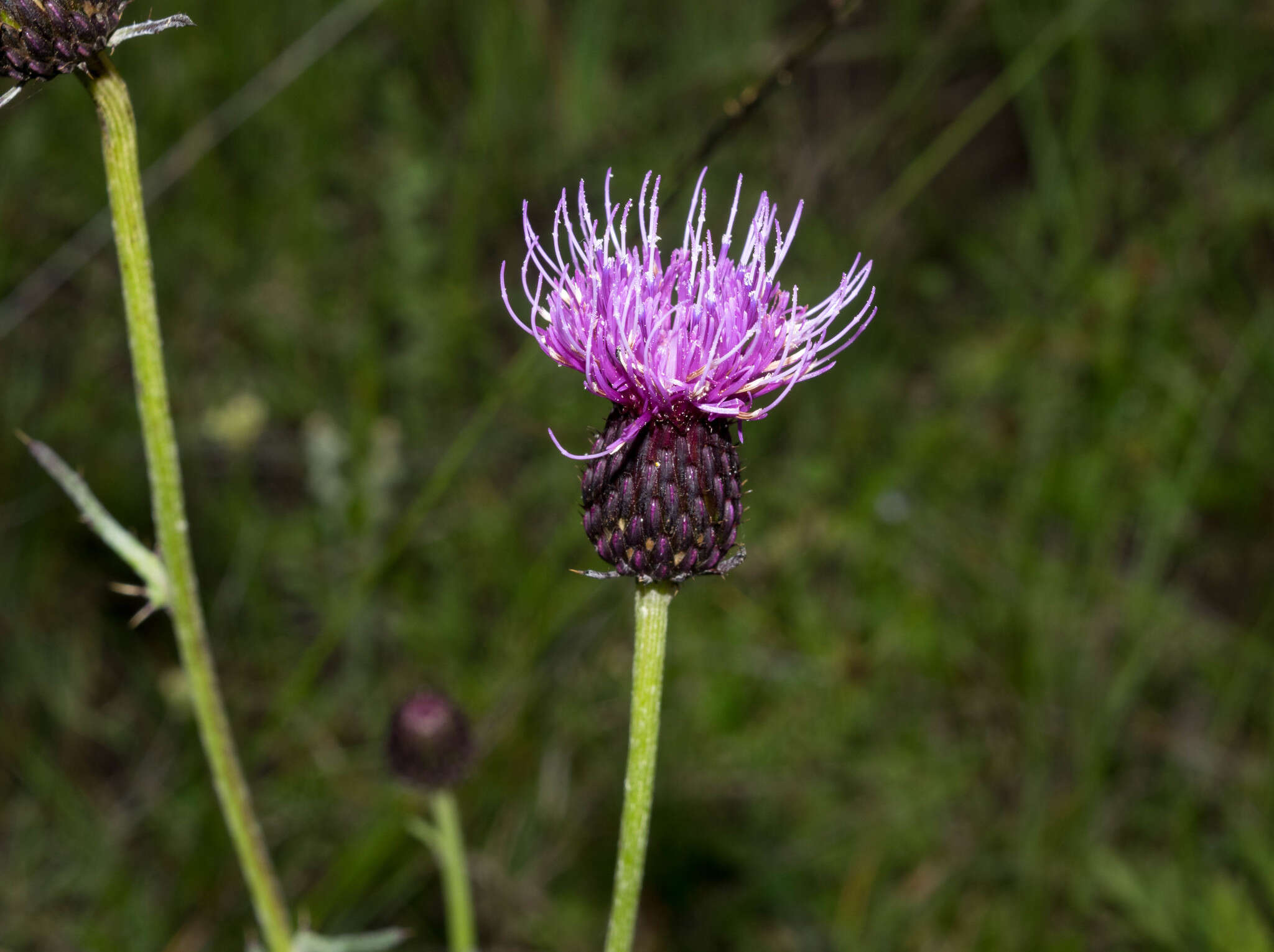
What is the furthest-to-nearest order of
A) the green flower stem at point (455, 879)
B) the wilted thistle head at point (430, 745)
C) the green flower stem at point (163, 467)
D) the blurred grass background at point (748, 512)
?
1. the blurred grass background at point (748, 512)
2. the wilted thistle head at point (430, 745)
3. the green flower stem at point (455, 879)
4. the green flower stem at point (163, 467)

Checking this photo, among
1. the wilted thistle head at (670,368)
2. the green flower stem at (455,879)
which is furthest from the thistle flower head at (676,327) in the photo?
the green flower stem at (455,879)

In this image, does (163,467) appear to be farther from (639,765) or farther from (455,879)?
(455,879)

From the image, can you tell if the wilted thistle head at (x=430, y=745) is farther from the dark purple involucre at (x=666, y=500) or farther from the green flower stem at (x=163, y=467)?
the dark purple involucre at (x=666, y=500)

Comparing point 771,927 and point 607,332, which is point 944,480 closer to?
point 771,927

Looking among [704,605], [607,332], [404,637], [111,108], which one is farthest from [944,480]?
[111,108]

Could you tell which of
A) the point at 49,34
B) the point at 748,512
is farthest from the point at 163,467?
the point at 748,512

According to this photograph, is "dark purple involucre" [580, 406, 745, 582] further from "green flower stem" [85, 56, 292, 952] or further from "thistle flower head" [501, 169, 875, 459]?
"green flower stem" [85, 56, 292, 952]
